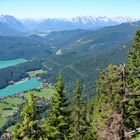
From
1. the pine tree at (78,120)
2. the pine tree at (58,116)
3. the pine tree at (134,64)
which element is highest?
the pine tree at (134,64)

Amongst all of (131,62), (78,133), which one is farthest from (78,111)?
(131,62)

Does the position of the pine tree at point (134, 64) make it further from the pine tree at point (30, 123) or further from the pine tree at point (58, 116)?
the pine tree at point (30, 123)

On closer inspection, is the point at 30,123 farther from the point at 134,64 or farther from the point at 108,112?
the point at 134,64

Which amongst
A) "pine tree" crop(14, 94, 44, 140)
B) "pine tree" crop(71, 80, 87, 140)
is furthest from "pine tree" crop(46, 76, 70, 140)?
"pine tree" crop(71, 80, 87, 140)

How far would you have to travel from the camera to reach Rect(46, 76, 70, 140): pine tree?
138ft

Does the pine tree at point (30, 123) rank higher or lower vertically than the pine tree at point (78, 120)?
higher

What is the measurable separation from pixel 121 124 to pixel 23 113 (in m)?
11.5

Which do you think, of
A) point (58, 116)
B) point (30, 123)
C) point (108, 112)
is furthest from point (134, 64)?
point (108, 112)

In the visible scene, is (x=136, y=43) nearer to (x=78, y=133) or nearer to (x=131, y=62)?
(x=131, y=62)

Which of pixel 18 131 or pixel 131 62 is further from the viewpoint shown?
pixel 131 62

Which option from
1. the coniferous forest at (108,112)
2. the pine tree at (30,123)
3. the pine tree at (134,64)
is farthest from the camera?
the pine tree at (134,64)

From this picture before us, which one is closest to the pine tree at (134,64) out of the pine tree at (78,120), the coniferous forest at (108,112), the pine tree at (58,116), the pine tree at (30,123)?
the coniferous forest at (108,112)

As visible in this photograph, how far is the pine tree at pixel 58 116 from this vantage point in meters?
42.1

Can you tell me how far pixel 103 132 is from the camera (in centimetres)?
2944
